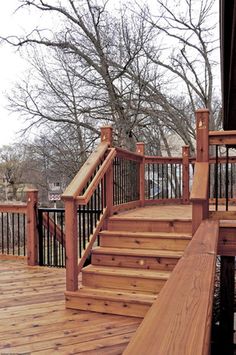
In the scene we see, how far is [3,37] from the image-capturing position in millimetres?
11117

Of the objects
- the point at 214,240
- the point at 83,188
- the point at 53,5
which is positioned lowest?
the point at 214,240

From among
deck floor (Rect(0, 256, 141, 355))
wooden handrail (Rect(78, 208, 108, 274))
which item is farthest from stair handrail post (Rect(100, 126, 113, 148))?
deck floor (Rect(0, 256, 141, 355))

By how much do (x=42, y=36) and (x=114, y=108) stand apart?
356 cm

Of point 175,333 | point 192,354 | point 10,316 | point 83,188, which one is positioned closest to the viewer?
point 192,354

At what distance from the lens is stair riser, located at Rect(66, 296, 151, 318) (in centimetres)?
333

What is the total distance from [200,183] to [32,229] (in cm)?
323

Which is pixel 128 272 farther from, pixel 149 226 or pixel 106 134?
pixel 106 134

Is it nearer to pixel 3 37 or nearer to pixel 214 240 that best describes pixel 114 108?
pixel 3 37

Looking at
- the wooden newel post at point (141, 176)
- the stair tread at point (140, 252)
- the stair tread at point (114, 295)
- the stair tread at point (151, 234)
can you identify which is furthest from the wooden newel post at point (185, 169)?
A: the stair tread at point (114, 295)

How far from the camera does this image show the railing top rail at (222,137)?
134 inches

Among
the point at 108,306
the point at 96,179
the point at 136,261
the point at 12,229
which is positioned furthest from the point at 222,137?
the point at 12,229

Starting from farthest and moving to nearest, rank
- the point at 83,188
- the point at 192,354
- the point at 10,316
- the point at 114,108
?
the point at 114,108 → the point at 83,188 → the point at 10,316 → the point at 192,354

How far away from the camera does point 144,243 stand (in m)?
4.12

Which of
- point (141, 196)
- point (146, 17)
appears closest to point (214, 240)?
point (141, 196)
